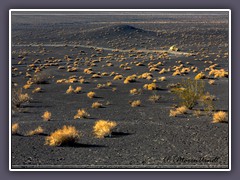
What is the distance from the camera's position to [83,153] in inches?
585

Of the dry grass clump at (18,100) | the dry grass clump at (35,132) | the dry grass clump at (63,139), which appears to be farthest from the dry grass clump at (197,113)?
the dry grass clump at (18,100)

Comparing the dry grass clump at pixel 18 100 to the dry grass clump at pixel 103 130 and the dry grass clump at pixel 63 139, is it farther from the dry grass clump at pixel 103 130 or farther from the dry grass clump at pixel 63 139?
the dry grass clump at pixel 63 139

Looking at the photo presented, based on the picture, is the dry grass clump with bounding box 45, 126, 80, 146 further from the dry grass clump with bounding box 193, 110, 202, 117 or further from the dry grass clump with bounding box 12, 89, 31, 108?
the dry grass clump with bounding box 12, 89, 31, 108

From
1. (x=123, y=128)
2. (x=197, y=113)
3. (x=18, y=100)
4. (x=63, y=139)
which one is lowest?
(x=63, y=139)

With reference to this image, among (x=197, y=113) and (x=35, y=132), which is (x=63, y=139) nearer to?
(x=35, y=132)

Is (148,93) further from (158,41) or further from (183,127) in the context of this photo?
(158,41)

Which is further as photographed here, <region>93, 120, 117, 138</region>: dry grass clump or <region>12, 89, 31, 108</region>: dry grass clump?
<region>12, 89, 31, 108</region>: dry grass clump

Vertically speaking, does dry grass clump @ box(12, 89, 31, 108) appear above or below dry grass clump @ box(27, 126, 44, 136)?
above

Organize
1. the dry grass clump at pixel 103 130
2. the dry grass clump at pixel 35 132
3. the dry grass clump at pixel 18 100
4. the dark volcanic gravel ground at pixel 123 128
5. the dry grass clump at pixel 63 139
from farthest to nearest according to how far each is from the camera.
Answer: the dry grass clump at pixel 18 100 → the dry grass clump at pixel 35 132 → the dry grass clump at pixel 103 130 → the dry grass clump at pixel 63 139 → the dark volcanic gravel ground at pixel 123 128

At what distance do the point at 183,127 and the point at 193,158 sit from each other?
5669mm

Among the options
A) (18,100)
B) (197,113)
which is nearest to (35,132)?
(197,113)

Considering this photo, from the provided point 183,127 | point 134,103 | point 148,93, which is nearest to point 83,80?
point 148,93

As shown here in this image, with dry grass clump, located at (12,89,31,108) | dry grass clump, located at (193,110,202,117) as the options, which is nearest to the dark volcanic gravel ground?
dry grass clump, located at (193,110,202,117)

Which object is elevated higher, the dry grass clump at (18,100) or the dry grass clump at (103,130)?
the dry grass clump at (18,100)
